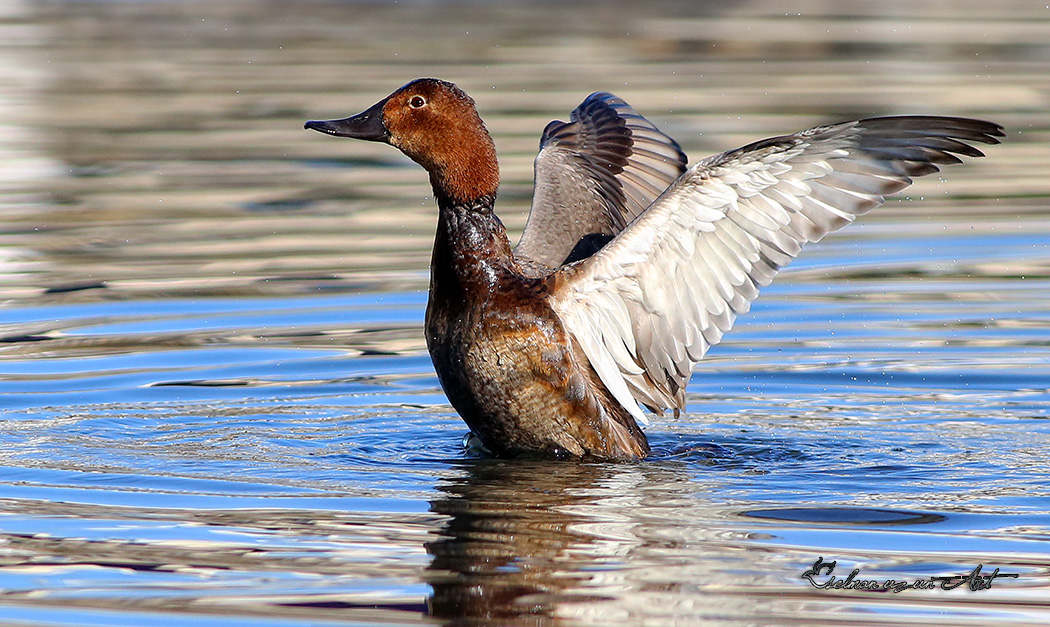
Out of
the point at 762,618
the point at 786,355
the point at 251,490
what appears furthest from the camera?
the point at 786,355

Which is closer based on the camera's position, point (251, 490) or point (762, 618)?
point (762, 618)

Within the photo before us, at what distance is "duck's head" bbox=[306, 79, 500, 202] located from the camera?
6773mm

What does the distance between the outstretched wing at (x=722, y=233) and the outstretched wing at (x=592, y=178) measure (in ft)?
3.02

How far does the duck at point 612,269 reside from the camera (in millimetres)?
6461

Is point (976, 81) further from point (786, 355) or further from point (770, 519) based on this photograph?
point (770, 519)

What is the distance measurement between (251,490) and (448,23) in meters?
18.3

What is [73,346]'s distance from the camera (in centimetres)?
891

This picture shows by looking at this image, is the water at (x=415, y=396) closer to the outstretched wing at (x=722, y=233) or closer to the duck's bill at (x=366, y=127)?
the outstretched wing at (x=722, y=233)

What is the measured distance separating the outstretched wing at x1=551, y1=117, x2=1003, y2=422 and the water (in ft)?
1.75

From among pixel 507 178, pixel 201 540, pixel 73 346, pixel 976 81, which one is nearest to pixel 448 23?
pixel 976 81

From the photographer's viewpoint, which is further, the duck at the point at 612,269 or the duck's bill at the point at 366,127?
the duck's bill at the point at 366,127
